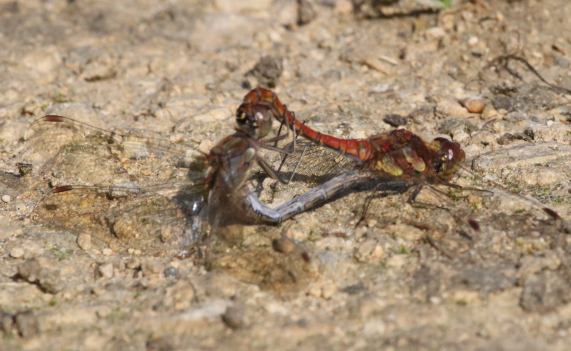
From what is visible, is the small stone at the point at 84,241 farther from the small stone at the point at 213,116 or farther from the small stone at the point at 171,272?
the small stone at the point at 213,116

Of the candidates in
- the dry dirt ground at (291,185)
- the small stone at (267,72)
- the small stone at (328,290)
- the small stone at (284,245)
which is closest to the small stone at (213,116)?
the dry dirt ground at (291,185)

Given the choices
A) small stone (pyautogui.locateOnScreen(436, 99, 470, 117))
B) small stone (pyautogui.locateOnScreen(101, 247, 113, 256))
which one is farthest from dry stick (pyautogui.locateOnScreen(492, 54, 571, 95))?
small stone (pyautogui.locateOnScreen(101, 247, 113, 256))

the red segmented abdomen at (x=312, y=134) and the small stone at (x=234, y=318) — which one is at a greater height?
the red segmented abdomen at (x=312, y=134)

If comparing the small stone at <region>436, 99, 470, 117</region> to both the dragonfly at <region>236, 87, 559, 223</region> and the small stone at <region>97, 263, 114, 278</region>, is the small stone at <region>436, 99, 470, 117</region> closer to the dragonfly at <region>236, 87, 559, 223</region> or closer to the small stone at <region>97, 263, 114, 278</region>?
the dragonfly at <region>236, 87, 559, 223</region>

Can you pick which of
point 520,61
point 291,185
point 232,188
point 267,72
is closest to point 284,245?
point 232,188

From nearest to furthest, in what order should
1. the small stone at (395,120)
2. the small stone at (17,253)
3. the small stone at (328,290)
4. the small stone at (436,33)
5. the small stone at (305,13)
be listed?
the small stone at (328,290)
the small stone at (17,253)
the small stone at (395,120)
the small stone at (436,33)
the small stone at (305,13)

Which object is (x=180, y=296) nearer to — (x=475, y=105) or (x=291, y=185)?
(x=291, y=185)

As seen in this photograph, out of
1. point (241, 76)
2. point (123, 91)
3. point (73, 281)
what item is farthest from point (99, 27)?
point (73, 281)
